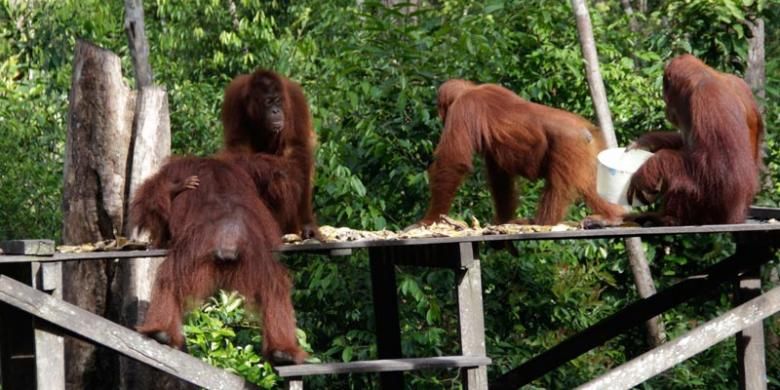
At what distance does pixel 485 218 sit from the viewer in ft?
24.5

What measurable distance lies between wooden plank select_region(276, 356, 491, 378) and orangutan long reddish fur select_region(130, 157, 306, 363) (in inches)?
5.8

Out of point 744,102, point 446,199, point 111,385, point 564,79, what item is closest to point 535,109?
point 446,199

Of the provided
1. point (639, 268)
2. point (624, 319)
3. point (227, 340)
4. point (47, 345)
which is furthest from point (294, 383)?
point (639, 268)

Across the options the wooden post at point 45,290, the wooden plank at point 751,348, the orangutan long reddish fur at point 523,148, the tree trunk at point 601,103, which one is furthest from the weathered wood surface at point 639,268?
the wooden post at point 45,290

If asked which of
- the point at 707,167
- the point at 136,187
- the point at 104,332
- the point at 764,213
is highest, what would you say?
the point at 136,187

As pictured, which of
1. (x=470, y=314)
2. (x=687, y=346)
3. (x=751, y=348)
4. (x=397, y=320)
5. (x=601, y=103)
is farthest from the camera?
(x=601, y=103)

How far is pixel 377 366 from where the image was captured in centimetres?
483

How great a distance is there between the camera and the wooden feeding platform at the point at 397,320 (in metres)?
4.58

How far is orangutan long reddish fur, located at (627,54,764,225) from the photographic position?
17.7ft

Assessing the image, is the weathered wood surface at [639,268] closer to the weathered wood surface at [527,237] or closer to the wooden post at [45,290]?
the weathered wood surface at [527,237]

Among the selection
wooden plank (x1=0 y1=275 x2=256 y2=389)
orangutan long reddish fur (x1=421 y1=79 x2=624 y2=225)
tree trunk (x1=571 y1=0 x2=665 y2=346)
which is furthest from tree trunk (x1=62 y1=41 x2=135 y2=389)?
tree trunk (x1=571 y1=0 x2=665 y2=346)

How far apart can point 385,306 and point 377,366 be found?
1.34m

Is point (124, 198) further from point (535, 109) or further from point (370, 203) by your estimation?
point (535, 109)

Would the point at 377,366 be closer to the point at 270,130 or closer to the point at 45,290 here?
the point at 45,290
